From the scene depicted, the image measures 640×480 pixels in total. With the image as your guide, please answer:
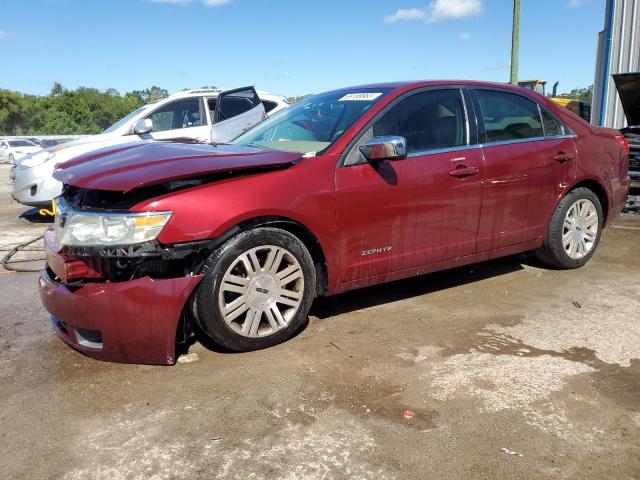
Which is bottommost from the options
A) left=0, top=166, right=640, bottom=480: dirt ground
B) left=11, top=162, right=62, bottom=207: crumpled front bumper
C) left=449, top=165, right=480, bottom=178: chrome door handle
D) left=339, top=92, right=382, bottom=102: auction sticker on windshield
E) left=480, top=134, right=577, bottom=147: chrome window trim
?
left=0, top=166, right=640, bottom=480: dirt ground

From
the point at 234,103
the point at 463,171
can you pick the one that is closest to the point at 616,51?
the point at 234,103

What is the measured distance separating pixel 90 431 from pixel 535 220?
3683 millimetres

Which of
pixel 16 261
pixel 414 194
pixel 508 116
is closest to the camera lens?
pixel 414 194

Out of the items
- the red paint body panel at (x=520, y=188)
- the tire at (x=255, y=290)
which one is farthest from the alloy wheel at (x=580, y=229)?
the tire at (x=255, y=290)

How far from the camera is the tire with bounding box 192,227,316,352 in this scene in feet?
10.6

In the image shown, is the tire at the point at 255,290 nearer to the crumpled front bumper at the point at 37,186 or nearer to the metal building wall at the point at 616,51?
the crumpled front bumper at the point at 37,186

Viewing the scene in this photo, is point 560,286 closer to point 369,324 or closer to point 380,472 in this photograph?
point 369,324

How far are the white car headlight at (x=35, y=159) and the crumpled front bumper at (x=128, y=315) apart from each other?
5992 millimetres

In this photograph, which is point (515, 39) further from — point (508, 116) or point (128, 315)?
point (128, 315)

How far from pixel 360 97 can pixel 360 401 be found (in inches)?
89.8

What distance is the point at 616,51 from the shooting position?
515 inches

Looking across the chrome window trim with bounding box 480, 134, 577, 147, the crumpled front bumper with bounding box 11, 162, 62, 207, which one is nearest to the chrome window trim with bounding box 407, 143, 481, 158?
the chrome window trim with bounding box 480, 134, 577, 147

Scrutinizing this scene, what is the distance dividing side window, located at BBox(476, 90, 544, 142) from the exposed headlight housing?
265 cm

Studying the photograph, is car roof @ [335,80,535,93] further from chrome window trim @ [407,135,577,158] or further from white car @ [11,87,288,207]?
white car @ [11,87,288,207]
